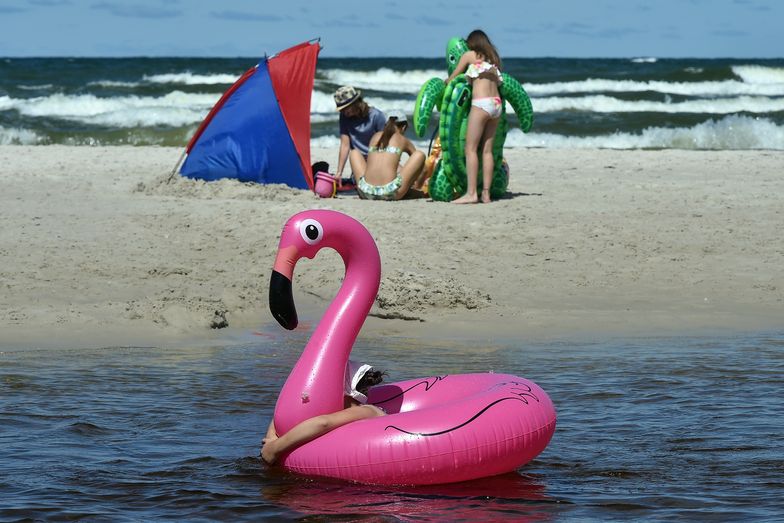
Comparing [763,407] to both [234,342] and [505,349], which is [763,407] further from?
[234,342]

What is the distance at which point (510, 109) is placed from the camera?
27.0 m

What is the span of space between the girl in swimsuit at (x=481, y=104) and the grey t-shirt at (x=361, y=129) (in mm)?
1258

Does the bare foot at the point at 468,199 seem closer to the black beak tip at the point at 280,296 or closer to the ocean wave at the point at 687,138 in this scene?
the black beak tip at the point at 280,296

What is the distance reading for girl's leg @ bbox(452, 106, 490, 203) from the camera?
421 inches

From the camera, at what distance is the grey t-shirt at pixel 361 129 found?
11.8 meters

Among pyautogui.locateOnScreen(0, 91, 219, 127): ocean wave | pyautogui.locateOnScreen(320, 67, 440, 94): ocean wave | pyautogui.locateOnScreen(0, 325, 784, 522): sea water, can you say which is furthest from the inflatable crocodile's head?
pyautogui.locateOnScreen(320, 67, 440, 94): ocean wave

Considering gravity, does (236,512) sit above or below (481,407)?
below

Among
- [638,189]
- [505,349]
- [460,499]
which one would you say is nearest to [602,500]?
[460,499]

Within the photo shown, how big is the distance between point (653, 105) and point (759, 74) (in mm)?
11618

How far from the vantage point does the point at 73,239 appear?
918 cm

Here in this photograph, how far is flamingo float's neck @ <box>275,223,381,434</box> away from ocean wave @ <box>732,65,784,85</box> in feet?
114

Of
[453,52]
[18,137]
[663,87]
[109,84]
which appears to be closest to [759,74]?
[663,87]

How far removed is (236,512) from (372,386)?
1.13 metres

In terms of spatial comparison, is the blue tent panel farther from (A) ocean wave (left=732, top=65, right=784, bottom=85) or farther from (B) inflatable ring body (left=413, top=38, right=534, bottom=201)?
(A) ocean wave (left=732, top=65, right=784, bottom=85)
